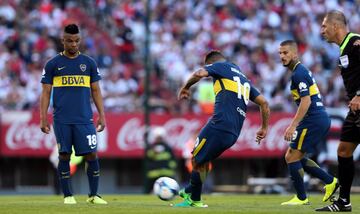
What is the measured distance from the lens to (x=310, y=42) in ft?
104

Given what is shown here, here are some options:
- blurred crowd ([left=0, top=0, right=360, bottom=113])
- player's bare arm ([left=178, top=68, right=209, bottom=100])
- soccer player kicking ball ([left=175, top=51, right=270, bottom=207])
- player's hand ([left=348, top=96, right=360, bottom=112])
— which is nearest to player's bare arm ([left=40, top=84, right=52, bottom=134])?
soccer player kicking ball ([left=175, top=51, right=270, bottom=207])

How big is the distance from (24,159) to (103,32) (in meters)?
4.89

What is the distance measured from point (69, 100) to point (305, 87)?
361cm

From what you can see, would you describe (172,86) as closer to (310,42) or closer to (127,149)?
(127,149)

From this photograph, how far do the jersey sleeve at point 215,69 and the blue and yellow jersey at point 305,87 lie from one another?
5.88 feet

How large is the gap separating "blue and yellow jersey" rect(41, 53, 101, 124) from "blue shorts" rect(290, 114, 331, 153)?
349 centimetres

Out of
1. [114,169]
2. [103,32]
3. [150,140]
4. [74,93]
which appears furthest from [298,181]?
[103,32]

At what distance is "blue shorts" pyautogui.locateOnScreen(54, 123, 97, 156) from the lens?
14.4 meters

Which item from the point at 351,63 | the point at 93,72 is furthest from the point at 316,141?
the point at 93,72

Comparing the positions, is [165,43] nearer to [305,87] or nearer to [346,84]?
[305,87]

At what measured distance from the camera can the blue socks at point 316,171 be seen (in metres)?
15.7

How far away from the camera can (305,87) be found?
49.4ft

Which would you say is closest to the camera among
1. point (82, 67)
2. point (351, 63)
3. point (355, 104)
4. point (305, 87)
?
point (355, 104)

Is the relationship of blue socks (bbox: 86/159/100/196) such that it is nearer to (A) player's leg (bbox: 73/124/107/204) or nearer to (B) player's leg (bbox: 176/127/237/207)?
(A) player's leg (bbox: 73/124/107/204)
